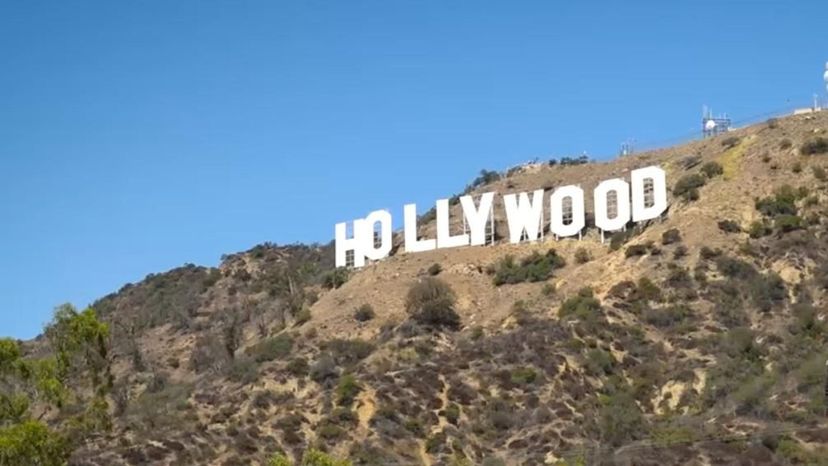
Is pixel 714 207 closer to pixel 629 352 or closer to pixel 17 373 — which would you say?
pixel 629 352

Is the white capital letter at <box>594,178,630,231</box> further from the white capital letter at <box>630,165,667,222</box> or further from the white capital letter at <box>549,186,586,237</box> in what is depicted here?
the white capital letter at <box>549,186,586,237</box>

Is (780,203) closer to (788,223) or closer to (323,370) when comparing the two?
(788,223)

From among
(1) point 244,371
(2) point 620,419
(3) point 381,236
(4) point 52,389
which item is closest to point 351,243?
(3) point 381,236

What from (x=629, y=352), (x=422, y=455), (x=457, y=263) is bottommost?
(x=422, y=455)

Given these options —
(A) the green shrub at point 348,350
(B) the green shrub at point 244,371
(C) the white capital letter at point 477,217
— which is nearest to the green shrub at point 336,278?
(C) the white capital letter at point 477,217

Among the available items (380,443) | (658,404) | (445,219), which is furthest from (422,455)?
(445,219)

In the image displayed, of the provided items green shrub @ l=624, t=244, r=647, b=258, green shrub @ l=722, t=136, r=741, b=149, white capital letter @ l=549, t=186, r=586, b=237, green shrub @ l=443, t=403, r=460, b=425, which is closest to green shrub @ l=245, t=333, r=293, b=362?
green shrub @ l=443, t=403, r=460, b=425
